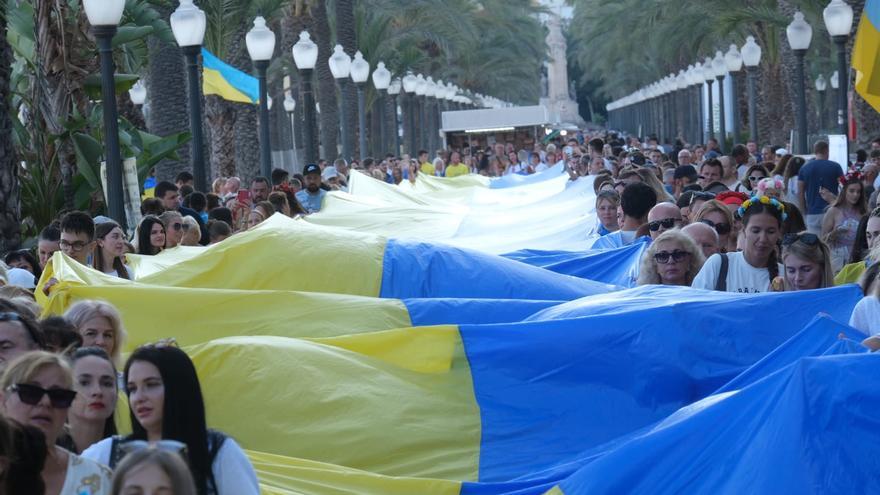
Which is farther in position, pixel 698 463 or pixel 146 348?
pixel 698 463

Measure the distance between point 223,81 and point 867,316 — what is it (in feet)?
62.2

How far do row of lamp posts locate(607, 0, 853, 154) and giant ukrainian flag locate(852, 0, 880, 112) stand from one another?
4898 millimetres

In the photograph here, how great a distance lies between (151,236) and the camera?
469 inches

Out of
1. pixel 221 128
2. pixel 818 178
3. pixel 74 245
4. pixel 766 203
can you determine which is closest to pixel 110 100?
pixel 74 245

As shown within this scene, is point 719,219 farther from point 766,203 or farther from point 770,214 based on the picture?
point 770,214

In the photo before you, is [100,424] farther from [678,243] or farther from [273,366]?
[678,243]

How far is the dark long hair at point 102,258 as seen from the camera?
10547 millimetres

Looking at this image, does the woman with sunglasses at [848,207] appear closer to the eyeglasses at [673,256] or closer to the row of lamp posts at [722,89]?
the eyeglasses at [673,256]

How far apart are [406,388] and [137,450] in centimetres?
407

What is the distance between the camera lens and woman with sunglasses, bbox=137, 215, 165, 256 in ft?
39.1

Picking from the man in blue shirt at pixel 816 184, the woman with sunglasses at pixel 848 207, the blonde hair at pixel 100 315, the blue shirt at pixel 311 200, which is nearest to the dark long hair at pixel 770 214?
the blonde hair at pixel 100 315

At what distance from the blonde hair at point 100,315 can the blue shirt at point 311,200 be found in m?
12.0

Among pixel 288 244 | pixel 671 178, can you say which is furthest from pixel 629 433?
pixel 671 178

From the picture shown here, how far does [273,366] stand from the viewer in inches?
310
